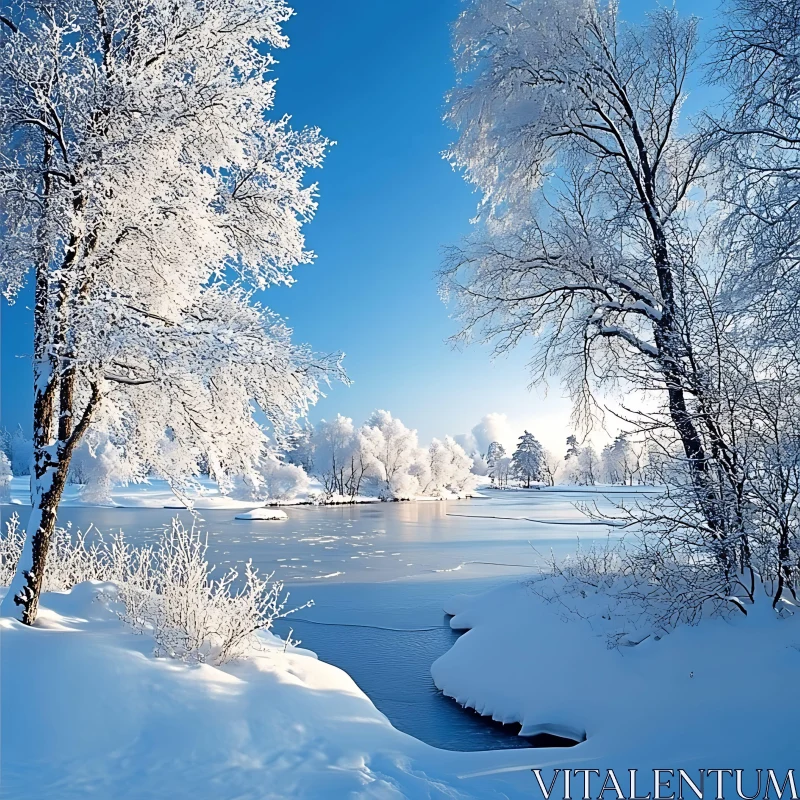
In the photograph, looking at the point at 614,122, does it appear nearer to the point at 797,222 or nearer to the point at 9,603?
the point at 797,222

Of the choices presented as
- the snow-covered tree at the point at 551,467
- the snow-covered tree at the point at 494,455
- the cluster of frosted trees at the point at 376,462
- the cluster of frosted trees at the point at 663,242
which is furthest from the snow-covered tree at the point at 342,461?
the snow-covered tree at the point at 494,455

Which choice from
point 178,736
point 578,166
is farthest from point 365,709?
point 578,166

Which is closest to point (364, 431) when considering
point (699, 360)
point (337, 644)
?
point (337, 644)

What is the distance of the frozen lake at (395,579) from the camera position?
6367mm

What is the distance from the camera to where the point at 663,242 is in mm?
5594

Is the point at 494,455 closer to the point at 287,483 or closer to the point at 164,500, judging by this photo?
the point at 287,483

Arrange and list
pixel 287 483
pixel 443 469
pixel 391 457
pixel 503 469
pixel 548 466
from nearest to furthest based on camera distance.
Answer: pixel 287 483
pixel 391 457
pixel 443 469
pixel 548 466
pixel 503 469

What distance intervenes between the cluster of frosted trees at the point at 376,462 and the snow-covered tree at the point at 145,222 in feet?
158

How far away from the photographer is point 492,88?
7012mm

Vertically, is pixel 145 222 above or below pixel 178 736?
above

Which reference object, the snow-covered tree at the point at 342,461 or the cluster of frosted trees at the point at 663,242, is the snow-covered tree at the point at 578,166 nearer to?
the cluster of frosted trees at the point at 663,242

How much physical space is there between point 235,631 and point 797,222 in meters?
5.20

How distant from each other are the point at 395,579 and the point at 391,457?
144 feet

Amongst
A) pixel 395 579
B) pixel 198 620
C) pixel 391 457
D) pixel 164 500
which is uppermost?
pixel 391 457
